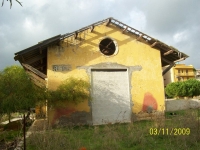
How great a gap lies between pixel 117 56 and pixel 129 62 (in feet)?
2.70

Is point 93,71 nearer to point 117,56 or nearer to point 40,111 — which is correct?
point 117,56

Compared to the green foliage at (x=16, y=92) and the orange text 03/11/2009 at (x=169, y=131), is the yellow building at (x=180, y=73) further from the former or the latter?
the orange text 03/11/2009 at (x=169, y=131)

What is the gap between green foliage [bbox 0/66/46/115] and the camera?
10.2m

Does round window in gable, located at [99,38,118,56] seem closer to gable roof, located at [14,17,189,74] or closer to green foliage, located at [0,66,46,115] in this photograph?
gable roof, located at [14,17,189,74]

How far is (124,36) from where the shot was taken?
549 inches

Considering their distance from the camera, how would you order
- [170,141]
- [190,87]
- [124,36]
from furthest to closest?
1. [190,87]
2. [124,36]
3. [170,141]

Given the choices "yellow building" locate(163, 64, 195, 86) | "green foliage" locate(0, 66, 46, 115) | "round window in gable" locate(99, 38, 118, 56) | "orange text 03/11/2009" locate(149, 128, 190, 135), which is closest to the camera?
"orange text 03/11/2009" locate(149, 128, 190, 135)

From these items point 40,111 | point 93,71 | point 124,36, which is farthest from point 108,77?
point 40,111

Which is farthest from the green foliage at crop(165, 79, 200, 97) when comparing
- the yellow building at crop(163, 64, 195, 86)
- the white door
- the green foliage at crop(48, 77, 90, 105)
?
the green foliage at crop(48, 77, 90, 105)

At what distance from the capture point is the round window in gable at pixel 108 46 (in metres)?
13.8

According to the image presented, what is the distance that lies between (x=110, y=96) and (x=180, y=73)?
51.0 meters

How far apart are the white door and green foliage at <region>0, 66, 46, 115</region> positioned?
11.2 ft

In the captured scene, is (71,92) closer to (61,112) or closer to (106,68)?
(61,112)

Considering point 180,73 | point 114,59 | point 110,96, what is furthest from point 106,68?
point 180,73
